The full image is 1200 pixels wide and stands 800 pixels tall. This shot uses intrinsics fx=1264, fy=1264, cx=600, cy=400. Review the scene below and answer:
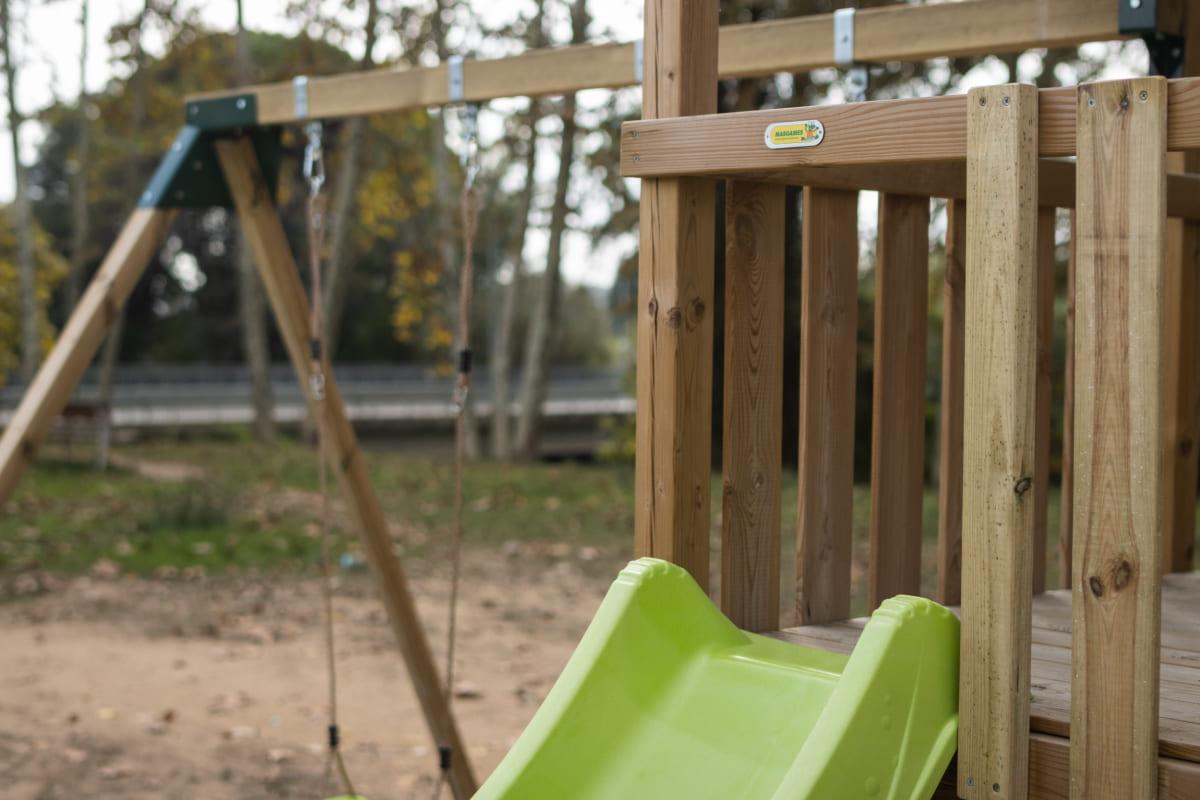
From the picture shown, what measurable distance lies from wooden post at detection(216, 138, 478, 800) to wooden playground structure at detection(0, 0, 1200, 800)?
0.92 feet

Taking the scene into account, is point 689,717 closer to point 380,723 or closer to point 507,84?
point 507,84

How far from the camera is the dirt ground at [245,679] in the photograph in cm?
467

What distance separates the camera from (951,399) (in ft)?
8.57

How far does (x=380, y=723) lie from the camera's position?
210 inches

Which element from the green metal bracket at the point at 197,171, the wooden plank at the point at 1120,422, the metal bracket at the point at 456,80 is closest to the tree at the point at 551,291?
the green metal bracket at the point at 197,171

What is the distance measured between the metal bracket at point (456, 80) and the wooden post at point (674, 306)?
1.25 metres

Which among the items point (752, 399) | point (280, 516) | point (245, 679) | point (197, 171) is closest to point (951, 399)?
point (752, 399)

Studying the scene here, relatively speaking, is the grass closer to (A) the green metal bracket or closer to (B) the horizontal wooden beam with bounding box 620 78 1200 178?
(A) the green metal bracket

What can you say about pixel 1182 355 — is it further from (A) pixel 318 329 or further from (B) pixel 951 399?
(A) pixel 318 329

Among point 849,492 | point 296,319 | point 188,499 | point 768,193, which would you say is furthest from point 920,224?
point 188,499

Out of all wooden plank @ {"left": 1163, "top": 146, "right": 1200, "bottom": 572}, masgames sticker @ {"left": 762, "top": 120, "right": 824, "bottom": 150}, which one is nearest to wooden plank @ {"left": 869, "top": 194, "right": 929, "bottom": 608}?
masgames sticker @ {"left": 762, "top": 120, "right": 824, "bottom": 150}

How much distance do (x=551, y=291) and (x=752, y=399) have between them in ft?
37.3

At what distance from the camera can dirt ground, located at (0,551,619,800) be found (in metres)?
4.67

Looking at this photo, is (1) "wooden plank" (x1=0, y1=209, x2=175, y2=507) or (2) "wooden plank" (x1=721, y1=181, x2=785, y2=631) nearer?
(2) "wooden plank" (x1=721, y1=181, x2=785, y2=631)
